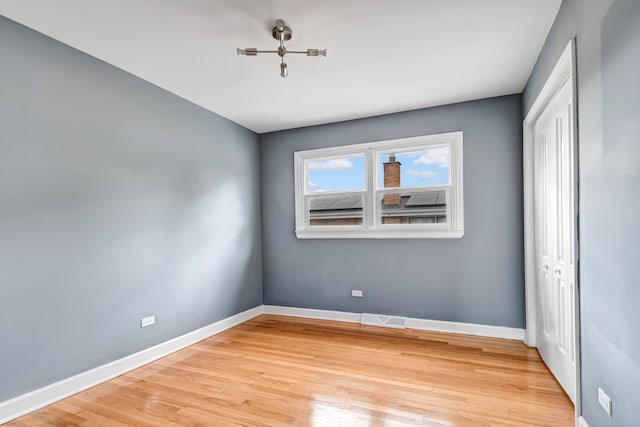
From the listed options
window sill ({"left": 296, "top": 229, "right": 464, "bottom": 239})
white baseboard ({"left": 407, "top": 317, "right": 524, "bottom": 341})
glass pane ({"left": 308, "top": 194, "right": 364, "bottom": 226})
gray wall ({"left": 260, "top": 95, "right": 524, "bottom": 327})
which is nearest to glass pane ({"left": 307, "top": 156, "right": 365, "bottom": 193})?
glass pane ({"left": 308, "top": 194, "right": 364, "bottom": 226})

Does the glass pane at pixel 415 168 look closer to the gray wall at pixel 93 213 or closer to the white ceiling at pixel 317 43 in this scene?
the white ceiling at pixel 317 43

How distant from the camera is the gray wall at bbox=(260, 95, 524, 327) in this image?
338 cm

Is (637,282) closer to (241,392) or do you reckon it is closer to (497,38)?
(497,38)

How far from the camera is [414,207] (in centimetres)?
381

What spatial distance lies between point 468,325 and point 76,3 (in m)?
4.38

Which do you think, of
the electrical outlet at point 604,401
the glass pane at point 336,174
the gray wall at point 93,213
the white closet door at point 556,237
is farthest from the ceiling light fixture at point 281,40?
the electrical outlet at point 604,401

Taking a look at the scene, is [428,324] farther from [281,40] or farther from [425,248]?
[281,40]

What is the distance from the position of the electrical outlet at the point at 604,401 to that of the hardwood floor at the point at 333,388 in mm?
536

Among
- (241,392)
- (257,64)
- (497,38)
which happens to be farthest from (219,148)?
(497,38)

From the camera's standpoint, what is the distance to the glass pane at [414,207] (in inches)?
146

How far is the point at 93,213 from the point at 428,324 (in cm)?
357

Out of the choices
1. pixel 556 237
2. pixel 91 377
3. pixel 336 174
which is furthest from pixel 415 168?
pixel 91 377

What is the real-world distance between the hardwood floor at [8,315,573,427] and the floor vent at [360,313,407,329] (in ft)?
1.16

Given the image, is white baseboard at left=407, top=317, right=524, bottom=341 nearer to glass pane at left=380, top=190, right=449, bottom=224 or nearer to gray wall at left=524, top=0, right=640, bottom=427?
glass pane at left=380, top=190, right=449, bottom=224
